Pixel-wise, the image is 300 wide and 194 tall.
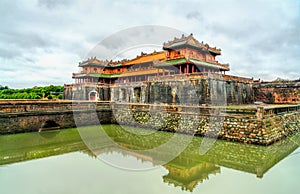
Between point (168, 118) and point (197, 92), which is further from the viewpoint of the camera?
point (197, 92)

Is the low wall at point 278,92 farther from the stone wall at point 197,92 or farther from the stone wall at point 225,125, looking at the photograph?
the stone wall at point 225,125

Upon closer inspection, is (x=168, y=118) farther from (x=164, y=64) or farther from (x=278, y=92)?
(x=278, y=92)

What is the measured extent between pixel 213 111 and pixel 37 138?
9917mm

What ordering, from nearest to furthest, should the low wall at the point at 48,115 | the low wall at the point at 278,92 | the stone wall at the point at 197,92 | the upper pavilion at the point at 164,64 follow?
the low wall at the point at 48,115
the stone wall at the point at 197,92
the low wall at the point at 278,92
the upper pavilion at the point at 164,64

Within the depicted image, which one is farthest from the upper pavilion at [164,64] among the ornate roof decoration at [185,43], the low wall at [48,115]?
the low wall at [48,115]

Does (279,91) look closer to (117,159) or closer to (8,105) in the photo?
(117,159)

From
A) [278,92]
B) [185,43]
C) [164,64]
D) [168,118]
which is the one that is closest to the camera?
[168,118]

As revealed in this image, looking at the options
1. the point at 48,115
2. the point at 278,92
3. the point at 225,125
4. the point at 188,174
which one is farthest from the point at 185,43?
the point at 188,174

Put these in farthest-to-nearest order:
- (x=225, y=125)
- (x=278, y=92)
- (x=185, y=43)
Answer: (x=278, y=92) → (x=185, y=43) → (x=225, y=125)

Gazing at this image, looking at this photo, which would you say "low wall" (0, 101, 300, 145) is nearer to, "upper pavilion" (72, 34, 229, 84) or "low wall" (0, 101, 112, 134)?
"low wall" (0, 101, 112, 134)

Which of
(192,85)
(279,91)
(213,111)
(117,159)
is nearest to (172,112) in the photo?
(213,111)

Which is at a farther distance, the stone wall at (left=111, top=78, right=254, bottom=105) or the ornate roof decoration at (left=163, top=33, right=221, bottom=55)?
the ornate roof decoration at (left=163, top=33, right=221, bottom=55)

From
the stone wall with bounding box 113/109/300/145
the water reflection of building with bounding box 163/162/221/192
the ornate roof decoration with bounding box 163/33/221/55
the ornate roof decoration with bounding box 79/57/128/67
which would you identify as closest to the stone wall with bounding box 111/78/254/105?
the stone wall with bounding box 113/109/300/145

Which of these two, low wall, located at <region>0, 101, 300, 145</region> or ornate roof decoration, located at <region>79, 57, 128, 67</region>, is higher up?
ornate roof decoration, located at <region>79, 57, 128, 67</region>
